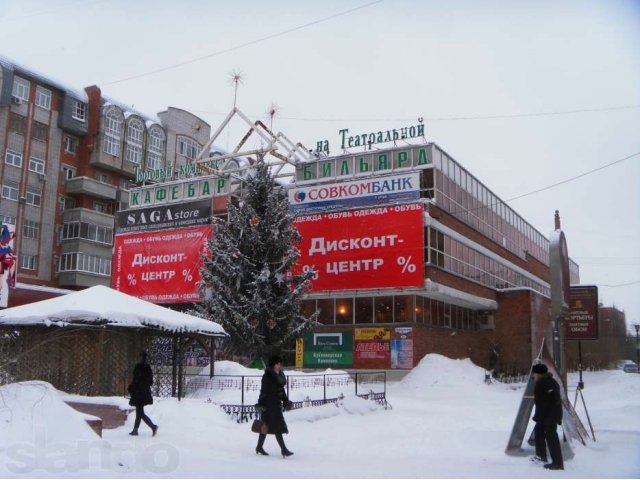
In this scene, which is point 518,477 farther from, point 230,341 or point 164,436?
point 230,341

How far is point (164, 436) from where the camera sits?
12656 millimetres

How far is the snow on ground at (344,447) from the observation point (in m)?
9.07

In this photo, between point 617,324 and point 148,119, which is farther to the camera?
point 617,324

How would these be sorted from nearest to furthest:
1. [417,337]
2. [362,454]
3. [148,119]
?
[362,454]
[417,337]
[148,119]

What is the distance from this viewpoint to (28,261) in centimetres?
5488

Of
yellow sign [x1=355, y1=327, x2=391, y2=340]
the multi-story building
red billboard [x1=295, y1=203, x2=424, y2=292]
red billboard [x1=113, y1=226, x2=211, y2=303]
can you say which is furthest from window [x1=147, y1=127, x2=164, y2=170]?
yellow sign [x1=355, y1=327, x2=391, y2=340]

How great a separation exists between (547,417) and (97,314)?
9984 millimetres

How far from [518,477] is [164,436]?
21.7 ft

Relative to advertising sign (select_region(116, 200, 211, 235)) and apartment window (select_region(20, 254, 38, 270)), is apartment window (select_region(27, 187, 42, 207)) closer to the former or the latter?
apartment window (select_region(20, 254, 38, 270))

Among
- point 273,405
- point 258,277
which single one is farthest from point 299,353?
point 273,405

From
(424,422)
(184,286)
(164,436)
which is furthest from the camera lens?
(184,286)

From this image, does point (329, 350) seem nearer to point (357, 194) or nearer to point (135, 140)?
point (357, 194)

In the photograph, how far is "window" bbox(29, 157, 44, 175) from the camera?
55.9 metres

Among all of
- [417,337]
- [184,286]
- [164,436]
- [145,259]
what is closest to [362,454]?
[164,436]
